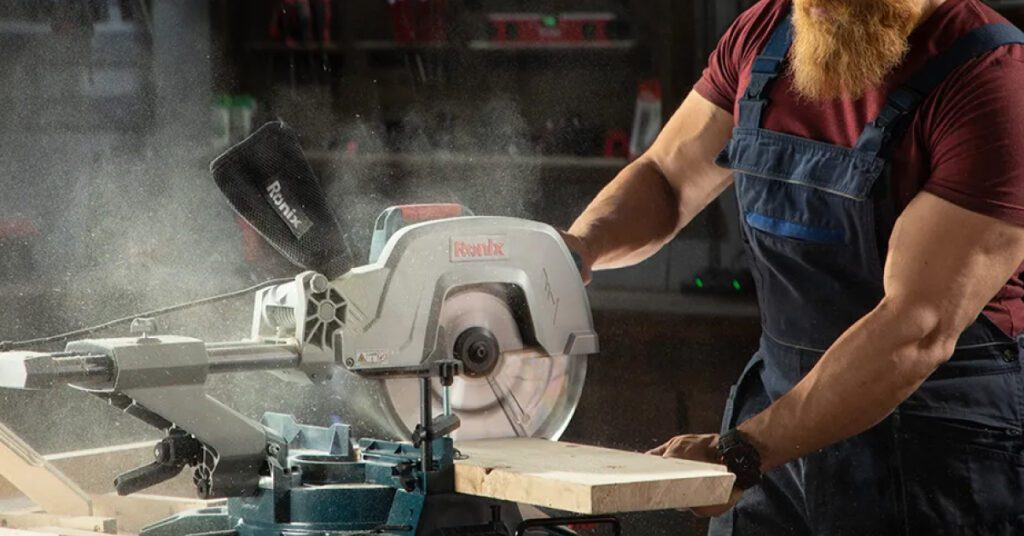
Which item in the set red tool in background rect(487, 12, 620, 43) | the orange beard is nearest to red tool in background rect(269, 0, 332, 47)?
red tool in background rect(487, 12, 620, 43)

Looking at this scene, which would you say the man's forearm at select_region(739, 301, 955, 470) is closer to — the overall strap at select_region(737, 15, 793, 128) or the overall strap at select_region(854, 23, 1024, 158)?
the overall strap at select_region(854, 23, 1024, 158)

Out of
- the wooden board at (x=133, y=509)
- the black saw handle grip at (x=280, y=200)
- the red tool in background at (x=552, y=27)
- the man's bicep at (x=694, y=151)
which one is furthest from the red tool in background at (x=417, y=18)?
the black saw handle grip at (x=280, y=200)

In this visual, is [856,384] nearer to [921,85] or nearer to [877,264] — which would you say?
[877,264]

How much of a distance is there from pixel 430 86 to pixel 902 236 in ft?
6.73

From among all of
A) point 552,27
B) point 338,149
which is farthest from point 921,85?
point 552,27

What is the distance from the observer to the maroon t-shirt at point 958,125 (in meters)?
2.07

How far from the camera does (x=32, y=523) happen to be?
2.46 metres

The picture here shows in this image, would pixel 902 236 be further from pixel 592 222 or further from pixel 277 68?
pixel 277 68

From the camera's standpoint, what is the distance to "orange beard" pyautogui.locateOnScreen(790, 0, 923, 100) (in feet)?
7.25

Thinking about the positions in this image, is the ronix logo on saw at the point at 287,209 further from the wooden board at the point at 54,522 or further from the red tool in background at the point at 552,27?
the red tool in background at the point at 552,27

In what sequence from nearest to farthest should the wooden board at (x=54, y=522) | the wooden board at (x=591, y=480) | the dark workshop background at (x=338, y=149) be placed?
the wooden board at (x=591, y=480), the wooden board at (x=54, y=522), the dark workshop background at (x=338, y=149)

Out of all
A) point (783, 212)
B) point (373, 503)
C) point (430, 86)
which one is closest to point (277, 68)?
point (430, 86)

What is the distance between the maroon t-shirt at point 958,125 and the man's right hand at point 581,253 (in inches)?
13.0

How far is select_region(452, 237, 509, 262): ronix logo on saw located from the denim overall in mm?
497
